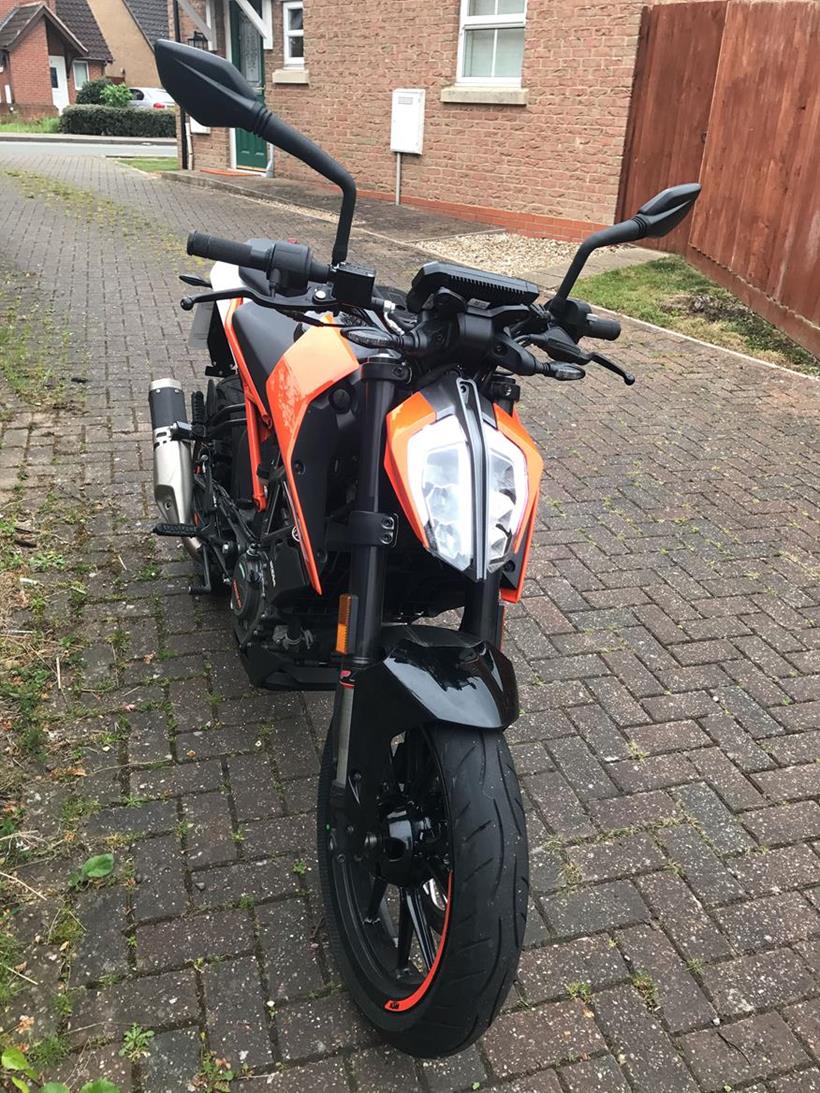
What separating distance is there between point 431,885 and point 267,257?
1397mm

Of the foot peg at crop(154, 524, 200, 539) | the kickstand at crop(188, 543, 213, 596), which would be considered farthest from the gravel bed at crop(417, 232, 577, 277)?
the foot peg at crop(154, 524, 200, 539)

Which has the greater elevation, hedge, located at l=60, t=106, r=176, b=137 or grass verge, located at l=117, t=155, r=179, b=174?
hedge, located at l=60, t=106, r=176, b=137

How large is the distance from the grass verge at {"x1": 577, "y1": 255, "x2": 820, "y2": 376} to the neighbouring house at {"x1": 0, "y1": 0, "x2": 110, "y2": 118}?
4283 cm

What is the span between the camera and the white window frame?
1129 cm

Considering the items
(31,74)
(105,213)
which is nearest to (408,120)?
(105,213)

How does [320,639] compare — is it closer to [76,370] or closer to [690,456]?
[690,456]

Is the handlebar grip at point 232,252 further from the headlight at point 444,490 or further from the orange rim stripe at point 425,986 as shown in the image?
the orange rim stripe at point 425,986

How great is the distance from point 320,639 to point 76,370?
4527 millimetres

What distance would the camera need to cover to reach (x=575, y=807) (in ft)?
9.37

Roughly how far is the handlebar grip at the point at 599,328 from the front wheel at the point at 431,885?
104 centimetres

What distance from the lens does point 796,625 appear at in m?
3.90

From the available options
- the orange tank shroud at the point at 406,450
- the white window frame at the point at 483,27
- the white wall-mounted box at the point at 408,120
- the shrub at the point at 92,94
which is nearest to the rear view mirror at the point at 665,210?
the orange tank shroud at the point at 406,450

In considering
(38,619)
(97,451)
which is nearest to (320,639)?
(38,619)

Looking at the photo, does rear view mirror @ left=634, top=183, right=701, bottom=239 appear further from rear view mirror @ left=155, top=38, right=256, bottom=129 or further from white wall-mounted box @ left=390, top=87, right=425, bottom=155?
white wall-mounted box @ left=390, top=87, right=425, bottom=155
